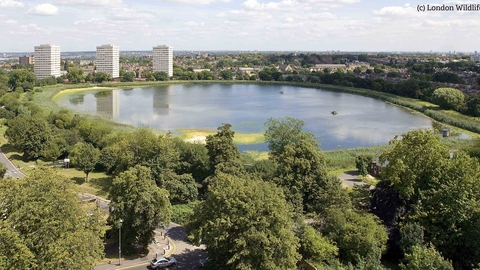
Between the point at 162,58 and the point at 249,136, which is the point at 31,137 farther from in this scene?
the point at 162,58

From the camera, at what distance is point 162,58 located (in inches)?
4124

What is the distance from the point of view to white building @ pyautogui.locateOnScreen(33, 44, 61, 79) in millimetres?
89938

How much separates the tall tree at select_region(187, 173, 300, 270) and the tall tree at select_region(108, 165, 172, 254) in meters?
1.83

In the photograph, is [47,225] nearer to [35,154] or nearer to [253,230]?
[253,230]

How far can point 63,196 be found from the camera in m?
10.5

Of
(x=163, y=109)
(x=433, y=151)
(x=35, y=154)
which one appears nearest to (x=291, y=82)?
(x=163, y=109)

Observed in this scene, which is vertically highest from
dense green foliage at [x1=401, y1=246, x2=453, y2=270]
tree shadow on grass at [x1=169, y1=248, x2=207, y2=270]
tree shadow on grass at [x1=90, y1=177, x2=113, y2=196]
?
dense green foliage at [x1=401, y1=246, x2=453, y2=270]

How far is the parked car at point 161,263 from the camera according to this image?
12.4 m

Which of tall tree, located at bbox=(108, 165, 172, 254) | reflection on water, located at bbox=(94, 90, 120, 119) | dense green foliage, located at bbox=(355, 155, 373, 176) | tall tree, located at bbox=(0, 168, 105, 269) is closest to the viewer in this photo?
tall tree, located at bbox=(0, 168, 105, 269)

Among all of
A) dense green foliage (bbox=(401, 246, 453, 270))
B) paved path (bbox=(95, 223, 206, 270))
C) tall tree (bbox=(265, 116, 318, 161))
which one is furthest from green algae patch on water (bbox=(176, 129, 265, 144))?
dense green foliage (bbox=(401, 246, 453, 270))

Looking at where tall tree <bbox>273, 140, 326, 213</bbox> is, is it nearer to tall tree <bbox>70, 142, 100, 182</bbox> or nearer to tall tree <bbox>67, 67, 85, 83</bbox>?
tall tree <bbox>70, 142, 100, 182</bbox>

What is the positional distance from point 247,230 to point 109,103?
44.4 m

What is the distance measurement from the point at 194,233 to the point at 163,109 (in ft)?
120

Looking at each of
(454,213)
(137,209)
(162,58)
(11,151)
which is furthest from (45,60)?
(454,213)
